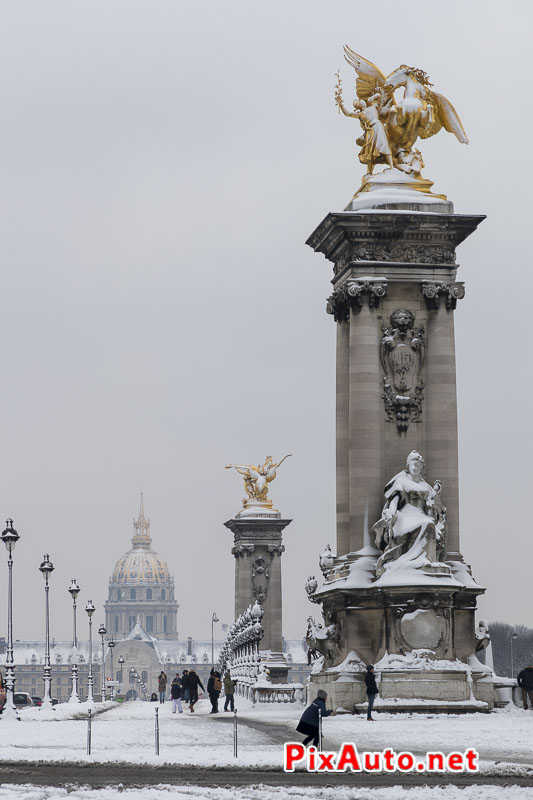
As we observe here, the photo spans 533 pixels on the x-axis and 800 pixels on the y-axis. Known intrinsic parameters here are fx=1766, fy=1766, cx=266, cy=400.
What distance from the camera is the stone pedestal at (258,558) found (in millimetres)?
107750

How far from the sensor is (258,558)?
10844 centimetres

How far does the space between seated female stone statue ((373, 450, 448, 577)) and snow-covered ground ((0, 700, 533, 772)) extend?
4346 millimetres

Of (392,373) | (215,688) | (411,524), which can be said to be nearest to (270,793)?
(411,524)

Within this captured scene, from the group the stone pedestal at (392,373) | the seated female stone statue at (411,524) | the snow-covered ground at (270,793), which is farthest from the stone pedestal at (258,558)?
the snow-covered ground at (270,793)

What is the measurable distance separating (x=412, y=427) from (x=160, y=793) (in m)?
24.0

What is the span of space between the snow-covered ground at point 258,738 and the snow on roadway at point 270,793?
2874 mm

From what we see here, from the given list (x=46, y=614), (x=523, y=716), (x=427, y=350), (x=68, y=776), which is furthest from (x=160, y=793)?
(x=46, y=614)

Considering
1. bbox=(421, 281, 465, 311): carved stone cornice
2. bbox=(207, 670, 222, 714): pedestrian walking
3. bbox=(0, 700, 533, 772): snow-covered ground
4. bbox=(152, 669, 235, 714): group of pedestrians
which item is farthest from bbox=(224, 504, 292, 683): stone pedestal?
bbox=(0, 700, 533, 772): snow-covered ground

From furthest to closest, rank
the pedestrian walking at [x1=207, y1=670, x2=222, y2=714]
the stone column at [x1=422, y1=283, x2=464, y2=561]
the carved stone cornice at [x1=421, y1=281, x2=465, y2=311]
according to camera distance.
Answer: the pedestrian walking at [x1=207, y1=670, x2=222, y2=714]
the carved stone cornice at [x1=421, y1=281, x2=465, y2=311]
the stone column at [x1=422, y1=283, x2=464, y2=561]

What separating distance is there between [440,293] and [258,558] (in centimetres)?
6310

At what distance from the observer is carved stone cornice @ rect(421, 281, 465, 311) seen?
46.7 m

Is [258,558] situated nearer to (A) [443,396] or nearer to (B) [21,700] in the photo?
(B) [21,700]

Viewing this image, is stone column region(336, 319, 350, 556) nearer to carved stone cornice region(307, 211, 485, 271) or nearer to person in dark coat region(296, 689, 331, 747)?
carved stone cornice region(307, 211, 485, 271)

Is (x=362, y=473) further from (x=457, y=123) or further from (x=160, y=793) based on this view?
(x=160, y=793)
